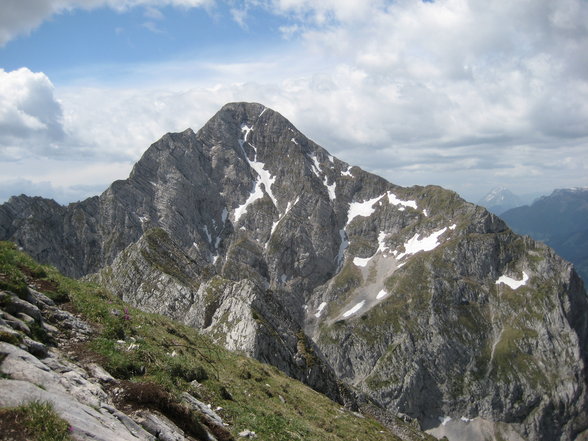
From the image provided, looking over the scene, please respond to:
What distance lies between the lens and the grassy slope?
1775 centimetres

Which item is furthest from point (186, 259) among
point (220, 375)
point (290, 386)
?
point (220, 375)

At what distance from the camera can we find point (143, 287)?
84125 mm

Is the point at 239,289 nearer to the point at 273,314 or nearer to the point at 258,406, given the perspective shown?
the point at 273,314

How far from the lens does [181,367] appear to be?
20375mm

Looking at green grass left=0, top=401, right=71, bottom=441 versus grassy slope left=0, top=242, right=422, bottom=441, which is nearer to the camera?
green grass left=0, top=401, right=71, bottom=441

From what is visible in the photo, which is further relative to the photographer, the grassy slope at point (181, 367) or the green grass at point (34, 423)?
the grassy slope at point (181, 367)

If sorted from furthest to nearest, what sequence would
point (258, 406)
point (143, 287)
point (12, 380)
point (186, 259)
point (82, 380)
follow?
point (186, 259)
point (143, 287)
point (258, 406)
point (82, 380)
point (12, 380)

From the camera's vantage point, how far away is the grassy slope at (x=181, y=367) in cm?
1775

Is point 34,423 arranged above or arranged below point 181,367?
above

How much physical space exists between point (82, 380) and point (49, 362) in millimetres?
1186

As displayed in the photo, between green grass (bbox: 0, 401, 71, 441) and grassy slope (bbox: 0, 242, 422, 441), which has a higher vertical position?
green grass (bbox: 0, 401, 71, 441)

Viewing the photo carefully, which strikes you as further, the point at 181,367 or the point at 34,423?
the point at 181,367

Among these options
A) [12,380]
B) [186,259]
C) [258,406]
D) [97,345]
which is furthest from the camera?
[186,259]

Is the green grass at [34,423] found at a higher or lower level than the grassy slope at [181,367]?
higher
